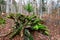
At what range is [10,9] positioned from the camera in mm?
12703

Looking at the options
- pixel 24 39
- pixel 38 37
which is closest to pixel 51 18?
pixel 38 37

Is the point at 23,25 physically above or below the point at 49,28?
above

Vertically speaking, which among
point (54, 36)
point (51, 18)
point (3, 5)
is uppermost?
point (3, 5)

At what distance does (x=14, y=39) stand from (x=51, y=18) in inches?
137

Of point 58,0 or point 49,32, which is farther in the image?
point 58,0

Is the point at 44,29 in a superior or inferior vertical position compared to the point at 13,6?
inferior

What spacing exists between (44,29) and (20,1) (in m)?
3.47

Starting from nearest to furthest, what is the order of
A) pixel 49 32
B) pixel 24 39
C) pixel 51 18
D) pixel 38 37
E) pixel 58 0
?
pixel 24 39 → pixel 38 37 → pixel 49 32 → pixel 51 18 → pixel 58 0

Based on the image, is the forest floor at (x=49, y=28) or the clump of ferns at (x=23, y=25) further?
the forest floor at (x=49, y=28)

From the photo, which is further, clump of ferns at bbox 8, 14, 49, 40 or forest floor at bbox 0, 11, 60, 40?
forest floor at bbox 0, 11, 60, 40

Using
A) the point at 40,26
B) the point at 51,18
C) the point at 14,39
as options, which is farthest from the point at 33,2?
the point at 14,39

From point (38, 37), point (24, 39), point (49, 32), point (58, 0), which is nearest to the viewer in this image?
point (24, 39)

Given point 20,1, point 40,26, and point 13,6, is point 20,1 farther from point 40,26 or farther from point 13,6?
point 40,26

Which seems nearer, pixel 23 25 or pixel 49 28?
pixel 23 25
